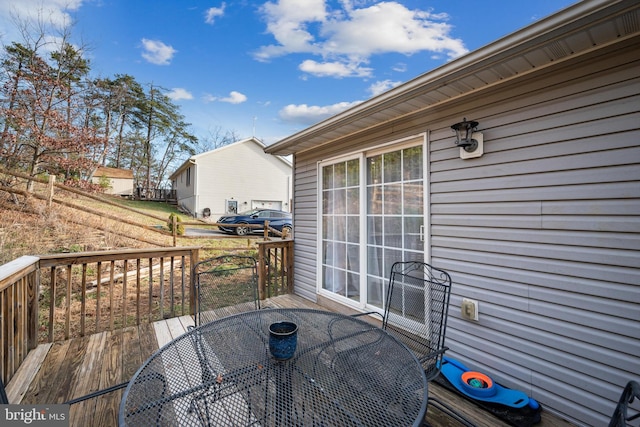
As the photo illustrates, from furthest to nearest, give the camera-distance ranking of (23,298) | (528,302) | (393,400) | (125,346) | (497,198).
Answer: (125,346)
(23,298)
(497,198)
(528,302)
(393,400)

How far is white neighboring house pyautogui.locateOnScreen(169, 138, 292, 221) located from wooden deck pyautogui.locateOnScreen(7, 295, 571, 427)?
12020 millimetres

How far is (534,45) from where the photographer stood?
5.25 feet

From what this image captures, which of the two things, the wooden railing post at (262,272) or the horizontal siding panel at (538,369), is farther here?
the wooden railing post at (262,272)

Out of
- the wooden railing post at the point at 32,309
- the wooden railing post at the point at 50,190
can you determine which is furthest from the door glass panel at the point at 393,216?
the wooden railing post at the point at 50,190

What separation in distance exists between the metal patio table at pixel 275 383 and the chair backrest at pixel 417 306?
3.39 feet

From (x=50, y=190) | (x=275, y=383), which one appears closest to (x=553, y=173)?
(x=275, y=383)

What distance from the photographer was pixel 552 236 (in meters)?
1.83

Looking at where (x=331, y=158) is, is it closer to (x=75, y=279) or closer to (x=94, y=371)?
(x=94, y=371)

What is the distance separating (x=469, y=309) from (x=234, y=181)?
562 inches

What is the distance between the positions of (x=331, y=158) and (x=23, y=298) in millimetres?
3366

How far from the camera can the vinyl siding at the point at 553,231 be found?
158 centimetres

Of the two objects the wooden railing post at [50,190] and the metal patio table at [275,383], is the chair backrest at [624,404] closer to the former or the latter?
the metal patio table at [275,383]

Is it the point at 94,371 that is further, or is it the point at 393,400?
the point at 94,371

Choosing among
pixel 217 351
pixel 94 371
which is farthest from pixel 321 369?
pixel 94 371
